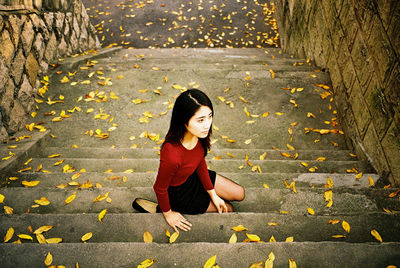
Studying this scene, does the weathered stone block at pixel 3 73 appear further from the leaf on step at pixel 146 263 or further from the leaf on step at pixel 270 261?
the leaf on step at pixel 270 261

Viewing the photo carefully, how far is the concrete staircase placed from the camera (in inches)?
69.2

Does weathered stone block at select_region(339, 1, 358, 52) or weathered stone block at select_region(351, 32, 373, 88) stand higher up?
weathered stone block at select_region(339, 1, 358, 52)

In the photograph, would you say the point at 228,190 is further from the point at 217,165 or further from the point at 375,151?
the point at 375,151

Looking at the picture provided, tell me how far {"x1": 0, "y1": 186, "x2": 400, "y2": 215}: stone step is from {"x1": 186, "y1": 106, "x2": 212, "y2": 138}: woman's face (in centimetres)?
103

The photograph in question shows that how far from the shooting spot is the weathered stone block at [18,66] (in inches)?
137

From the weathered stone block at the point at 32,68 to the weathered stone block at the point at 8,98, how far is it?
47 cm

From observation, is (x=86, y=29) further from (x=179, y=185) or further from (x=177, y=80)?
(x=179, y=185)

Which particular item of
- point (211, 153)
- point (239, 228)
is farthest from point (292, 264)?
point (211, 153)

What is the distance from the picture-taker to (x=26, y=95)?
149 inches

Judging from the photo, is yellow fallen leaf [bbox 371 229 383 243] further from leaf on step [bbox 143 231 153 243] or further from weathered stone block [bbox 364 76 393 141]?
leaf on step [bbox 143 231 153 243]

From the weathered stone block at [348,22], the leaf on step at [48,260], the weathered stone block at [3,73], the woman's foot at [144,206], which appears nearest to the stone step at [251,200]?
the woman's foot at [144,206]

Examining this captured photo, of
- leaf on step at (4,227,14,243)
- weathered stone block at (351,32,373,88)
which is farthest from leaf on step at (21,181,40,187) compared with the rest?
weathered stone block at (351,32,373,88)

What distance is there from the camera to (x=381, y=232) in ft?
6.61

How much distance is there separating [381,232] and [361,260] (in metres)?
0.47
